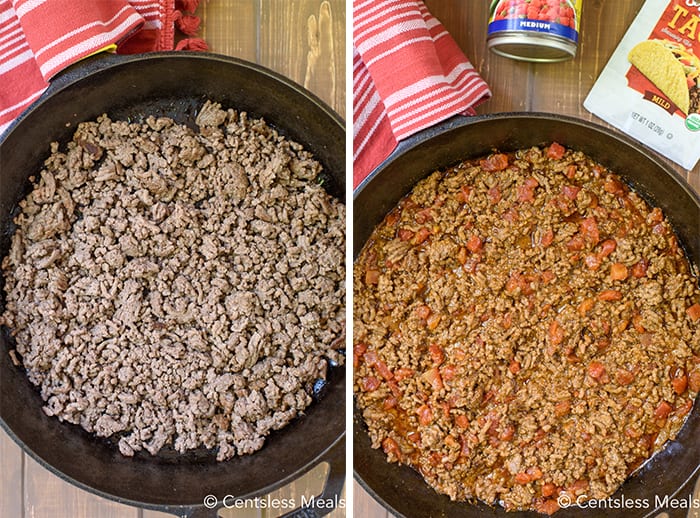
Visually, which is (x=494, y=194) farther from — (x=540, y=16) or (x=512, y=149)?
(x=540, y=16)

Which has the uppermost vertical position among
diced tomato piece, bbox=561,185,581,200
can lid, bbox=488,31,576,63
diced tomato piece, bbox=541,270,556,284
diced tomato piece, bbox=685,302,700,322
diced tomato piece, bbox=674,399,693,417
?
can lid, bbox=488,31,576,63

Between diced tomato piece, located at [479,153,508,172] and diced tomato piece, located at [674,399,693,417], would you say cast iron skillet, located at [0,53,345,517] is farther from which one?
diced tomato piece, located at [674,399,693,417]

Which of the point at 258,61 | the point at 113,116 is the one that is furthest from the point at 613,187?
the point at 113,116


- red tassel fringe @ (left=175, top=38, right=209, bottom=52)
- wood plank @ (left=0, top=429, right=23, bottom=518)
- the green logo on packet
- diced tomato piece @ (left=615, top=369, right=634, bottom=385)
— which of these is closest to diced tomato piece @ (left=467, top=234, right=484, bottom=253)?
Result: diced tomato piece @ (left=615, top=369, right=634, bottom=385)

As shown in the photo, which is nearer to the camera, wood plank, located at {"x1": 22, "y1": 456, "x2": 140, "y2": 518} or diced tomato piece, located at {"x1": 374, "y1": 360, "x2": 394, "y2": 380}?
diced tomato piece, located at {"x1": 374, "y1": 360, "x2": 394, "y2": 380}

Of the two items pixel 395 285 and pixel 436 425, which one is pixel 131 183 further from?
pixel 436 425

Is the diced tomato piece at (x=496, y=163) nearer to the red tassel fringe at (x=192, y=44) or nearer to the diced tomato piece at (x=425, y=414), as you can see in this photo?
the diced tomato piece at (x=425, y=414)
